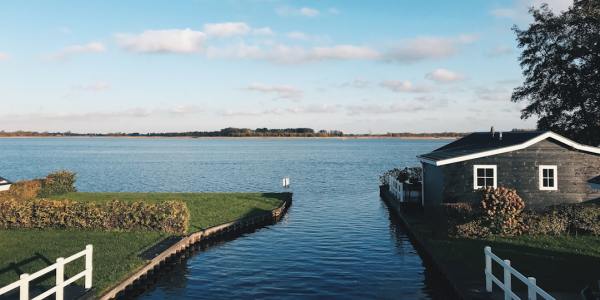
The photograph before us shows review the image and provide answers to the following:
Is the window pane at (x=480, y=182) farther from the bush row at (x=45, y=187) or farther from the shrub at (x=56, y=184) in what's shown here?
the shrub at (x=56, y=184)

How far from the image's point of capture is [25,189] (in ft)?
118

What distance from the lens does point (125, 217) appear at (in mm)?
24406

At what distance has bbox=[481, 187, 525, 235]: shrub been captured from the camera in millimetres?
23047

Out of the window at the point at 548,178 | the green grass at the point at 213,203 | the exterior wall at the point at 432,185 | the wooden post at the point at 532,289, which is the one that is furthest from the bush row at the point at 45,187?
the window at the point at 548,178

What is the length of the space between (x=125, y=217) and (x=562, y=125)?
4215 centimetres

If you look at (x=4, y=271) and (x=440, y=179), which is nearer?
(x=4, y=271)

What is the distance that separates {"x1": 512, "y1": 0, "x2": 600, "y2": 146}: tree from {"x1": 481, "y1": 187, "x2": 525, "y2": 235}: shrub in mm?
26659

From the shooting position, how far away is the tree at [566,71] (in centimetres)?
4309

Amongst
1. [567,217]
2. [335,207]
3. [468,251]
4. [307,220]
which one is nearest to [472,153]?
[567,217]

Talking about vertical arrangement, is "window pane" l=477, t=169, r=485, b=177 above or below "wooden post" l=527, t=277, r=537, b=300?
above

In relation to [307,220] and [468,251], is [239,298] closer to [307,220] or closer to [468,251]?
[468,251]

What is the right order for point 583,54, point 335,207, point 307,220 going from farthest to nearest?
point 583,54
point 335,207
point 307,220

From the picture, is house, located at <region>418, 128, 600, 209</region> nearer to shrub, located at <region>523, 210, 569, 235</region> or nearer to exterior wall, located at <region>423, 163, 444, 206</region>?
exterior wall, located at <region>423, 163, 444, 206</region>

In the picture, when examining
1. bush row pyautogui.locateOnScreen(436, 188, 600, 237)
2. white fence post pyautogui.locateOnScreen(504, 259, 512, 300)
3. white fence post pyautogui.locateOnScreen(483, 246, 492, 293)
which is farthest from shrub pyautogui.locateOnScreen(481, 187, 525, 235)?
white fence post pyautogui.locateOnScreen(504, 259, 512, 300)
